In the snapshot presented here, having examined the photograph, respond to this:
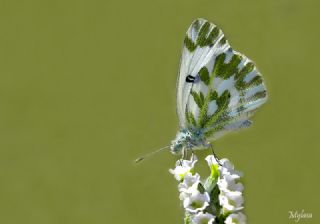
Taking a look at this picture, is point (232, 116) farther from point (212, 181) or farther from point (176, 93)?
point (212, 181)

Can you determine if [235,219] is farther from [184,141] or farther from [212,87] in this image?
[212,87]

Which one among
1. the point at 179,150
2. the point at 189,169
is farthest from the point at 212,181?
the point at 179,150

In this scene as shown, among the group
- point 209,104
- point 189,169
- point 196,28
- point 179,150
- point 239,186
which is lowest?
point 239,186

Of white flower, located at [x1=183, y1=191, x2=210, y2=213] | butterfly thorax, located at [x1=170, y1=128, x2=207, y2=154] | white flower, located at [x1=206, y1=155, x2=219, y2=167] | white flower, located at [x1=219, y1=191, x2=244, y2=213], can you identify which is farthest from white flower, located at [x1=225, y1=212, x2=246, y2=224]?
butterfly thorax, located at [x1=170, y1=128, x2=207, y2=154]

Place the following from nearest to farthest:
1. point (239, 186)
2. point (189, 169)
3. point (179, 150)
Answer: point (239, 186)
point (189, 169)
point (179, 150)

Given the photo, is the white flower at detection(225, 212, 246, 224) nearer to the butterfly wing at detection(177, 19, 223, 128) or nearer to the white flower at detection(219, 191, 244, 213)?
the white flower at detection(219, 191, 244, 213)

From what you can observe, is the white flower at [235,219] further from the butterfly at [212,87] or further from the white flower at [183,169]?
the butterfly at [212,87]
